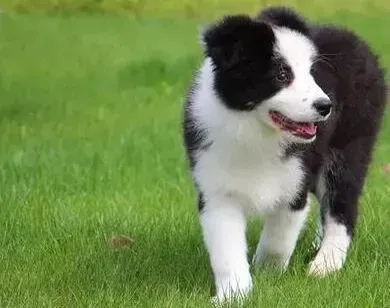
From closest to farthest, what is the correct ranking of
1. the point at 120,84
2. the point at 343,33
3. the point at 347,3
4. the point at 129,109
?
→ the point at 343,33, the point at 129,109, the point at 120,84, the point at 347,3

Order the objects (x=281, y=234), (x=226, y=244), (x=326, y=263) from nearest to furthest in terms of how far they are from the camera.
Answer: (x=226, y=244) < (x=281, y=234) < (x=326, y=263)

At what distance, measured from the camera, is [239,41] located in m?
4.44

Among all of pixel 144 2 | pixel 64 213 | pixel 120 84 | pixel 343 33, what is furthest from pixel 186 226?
pixel 144 2

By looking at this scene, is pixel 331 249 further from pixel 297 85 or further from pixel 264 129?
pixel 297 85

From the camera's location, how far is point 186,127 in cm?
491

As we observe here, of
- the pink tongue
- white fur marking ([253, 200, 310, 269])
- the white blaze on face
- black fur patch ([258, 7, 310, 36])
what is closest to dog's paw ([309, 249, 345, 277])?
white fur marking ([253, 200, 310, 269])

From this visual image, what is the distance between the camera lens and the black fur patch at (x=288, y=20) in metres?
4.68

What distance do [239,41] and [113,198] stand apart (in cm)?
288

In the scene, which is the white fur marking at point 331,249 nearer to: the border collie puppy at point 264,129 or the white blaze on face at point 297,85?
the border collie puppy at point 264,129

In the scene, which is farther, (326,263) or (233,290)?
(326,263)

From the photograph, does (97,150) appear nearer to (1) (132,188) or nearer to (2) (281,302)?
(1) (132,188)

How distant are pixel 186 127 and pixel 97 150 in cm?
413

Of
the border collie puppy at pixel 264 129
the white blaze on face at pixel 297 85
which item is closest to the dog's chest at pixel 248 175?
the border collie puppy at pixel 264 129

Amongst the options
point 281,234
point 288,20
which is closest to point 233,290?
point 281,234
